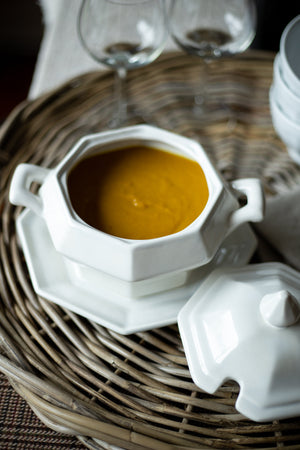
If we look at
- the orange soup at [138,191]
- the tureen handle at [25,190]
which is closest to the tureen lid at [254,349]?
the orange soup at [138,191]

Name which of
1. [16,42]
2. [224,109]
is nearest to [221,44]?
[224,109]

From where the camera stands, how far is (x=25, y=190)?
606 mm

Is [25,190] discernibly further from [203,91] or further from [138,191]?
[203,91]

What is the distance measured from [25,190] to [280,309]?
0.30 m

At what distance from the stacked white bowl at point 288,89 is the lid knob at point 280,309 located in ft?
0.90

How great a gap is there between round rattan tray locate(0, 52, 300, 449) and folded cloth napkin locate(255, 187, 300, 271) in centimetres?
6

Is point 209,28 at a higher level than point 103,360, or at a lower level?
higher

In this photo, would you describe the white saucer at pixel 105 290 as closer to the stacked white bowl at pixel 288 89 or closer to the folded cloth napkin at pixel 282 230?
the folded cloth napkin at pixel 282 230

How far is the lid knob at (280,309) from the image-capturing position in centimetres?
49

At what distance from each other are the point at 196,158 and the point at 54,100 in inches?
12.8

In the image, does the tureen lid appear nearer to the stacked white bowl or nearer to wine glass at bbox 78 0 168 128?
the stacked white bowl

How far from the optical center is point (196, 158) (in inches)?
25.2

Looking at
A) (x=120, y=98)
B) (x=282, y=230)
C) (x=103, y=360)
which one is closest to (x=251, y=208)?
(x=282, y=230)

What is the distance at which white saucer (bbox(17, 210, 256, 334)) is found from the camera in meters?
0.59
